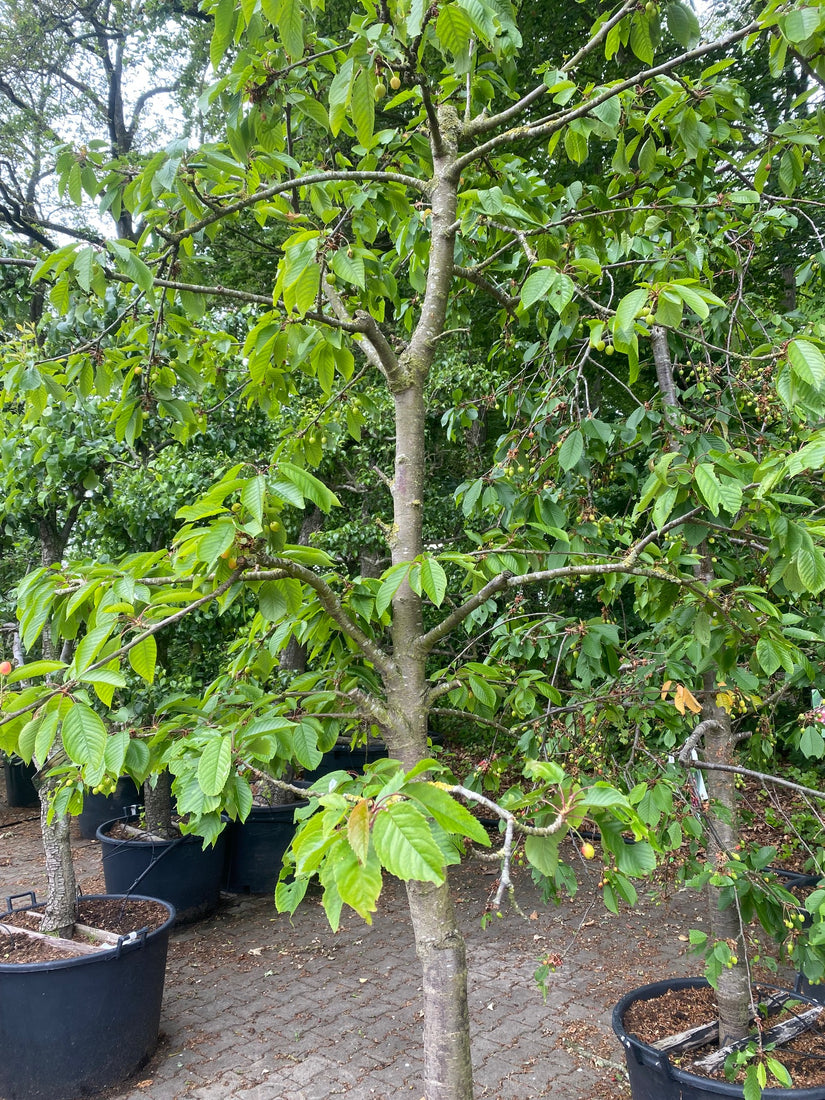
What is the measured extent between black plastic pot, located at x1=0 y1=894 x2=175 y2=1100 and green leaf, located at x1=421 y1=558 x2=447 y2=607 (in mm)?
2401

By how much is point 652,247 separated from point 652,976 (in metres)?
3.64

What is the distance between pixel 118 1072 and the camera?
120 inches

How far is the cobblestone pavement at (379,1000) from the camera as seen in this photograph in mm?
3006

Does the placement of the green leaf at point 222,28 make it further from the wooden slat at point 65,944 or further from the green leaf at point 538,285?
the wooden slat at point 65,944

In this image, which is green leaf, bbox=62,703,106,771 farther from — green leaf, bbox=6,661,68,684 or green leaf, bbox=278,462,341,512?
green leaf, bbox=278,462,341,512

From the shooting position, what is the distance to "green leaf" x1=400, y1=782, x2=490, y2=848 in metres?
1.00

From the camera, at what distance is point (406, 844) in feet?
3.01

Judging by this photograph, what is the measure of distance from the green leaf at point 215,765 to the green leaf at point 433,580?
473mm

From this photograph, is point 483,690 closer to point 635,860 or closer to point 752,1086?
point 635,860

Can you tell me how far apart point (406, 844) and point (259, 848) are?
15.8ft

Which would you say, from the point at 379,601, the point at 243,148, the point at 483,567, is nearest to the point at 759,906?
the point at 483,567

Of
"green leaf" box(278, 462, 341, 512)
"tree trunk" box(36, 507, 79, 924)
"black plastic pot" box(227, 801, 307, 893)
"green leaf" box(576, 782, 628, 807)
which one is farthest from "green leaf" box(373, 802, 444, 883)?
"black plastic pot" box(227, 801, 307, 893)

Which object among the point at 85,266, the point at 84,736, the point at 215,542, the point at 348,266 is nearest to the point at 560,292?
the point at 348,266

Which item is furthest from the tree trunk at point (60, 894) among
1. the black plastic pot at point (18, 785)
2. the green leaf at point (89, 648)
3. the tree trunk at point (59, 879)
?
the black plastic pot at point (18, 785)
